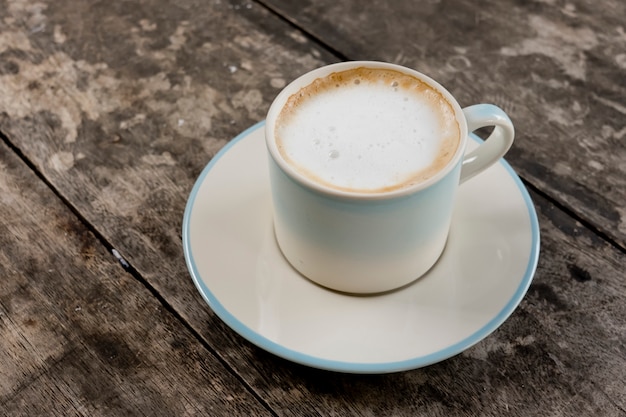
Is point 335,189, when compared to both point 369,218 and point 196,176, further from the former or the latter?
point 196,176

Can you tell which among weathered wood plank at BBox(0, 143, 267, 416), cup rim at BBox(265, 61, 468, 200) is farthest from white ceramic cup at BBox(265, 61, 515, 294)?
weathered wood plank at BBox(0, 143, 267, 416)

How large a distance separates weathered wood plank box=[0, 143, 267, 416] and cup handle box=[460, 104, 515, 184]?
28 cm

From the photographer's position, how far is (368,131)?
23.0 inches

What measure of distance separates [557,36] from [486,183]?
38 centimetres

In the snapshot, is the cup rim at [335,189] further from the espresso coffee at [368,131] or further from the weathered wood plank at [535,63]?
the weathered wood plank at [535,63]

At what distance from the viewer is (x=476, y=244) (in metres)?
0.64

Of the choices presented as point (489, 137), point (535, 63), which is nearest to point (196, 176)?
point (489, 137)

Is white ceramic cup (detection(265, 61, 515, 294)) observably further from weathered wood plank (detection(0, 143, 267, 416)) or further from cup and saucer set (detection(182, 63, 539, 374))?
weathered wood plank (detection(0, 143, 267, 416))

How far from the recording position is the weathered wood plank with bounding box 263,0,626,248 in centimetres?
78

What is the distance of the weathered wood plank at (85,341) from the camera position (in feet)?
1.93

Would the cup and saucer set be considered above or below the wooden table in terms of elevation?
above

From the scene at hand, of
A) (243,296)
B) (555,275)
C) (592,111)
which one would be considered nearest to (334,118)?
(243,296)

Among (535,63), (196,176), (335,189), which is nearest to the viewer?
(335,189)

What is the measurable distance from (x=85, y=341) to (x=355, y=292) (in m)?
0.25
